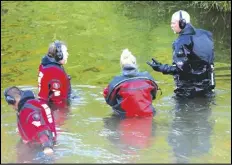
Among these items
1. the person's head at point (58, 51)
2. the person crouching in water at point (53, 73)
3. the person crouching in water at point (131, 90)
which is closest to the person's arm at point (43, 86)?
the person crouching in water at point (53, 73)

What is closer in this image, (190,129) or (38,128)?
(38,128)

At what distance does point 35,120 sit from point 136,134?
206 centimetres

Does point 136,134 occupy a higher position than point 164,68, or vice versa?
point 164,68

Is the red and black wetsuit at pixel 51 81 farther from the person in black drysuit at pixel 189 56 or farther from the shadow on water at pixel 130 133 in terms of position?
the person in black drysuit at pixel 189 56

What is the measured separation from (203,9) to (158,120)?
41.6 ft

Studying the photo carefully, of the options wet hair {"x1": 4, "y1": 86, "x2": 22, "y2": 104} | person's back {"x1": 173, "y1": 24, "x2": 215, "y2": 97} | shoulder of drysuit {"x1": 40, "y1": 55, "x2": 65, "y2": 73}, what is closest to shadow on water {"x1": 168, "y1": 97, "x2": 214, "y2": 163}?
person's back {"x1": 173, "y1": 24, "x2": 215, "y2": 97}

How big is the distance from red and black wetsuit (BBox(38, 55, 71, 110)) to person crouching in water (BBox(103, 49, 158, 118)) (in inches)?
34.1

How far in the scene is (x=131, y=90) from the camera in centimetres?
862

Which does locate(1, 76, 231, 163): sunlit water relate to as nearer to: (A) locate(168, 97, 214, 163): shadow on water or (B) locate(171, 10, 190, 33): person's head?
(A) locate(168, 97, 214, 163): shadow on water

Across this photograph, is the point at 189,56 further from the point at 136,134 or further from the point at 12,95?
the point at 12,95

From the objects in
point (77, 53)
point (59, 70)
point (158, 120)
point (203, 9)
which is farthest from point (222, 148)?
point (203, 9)

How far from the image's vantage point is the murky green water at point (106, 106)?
7.50m

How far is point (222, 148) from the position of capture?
25.0ft

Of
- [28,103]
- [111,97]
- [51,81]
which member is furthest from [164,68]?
[28,103]
